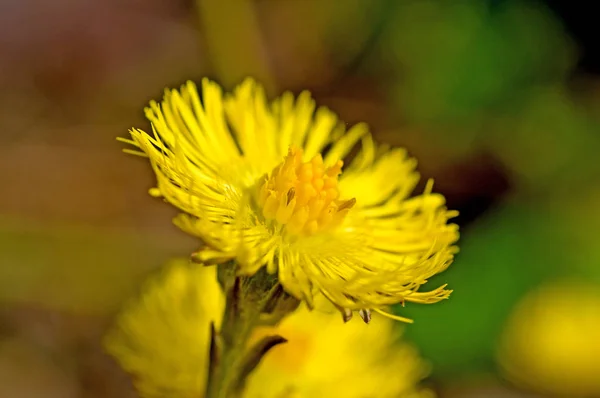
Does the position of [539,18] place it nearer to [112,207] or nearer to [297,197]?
[112,207]

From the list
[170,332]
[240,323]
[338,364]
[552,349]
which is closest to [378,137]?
[552,349]

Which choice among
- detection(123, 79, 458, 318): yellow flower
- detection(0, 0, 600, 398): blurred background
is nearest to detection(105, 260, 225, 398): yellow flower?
detection(123, 79, 458, 318): yellow flower

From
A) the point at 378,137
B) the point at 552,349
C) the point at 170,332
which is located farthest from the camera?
the point at 378,137

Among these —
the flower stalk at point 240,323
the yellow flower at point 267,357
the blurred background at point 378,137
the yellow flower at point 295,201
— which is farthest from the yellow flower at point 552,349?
the flower stalk at point 240,323

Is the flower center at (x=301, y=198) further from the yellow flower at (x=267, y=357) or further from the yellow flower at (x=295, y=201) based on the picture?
the yellow flower at (x=267, y=357)

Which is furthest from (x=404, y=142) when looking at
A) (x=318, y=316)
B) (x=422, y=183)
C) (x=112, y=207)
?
(x=318, y=316)

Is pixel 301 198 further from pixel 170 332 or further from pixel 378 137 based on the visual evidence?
pixel 378 137

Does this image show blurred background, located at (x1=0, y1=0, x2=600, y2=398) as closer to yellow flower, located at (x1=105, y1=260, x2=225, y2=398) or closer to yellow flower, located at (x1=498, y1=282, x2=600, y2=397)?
yellow flower, located at (x1=498, y1=282, x2=600, y2=397)
